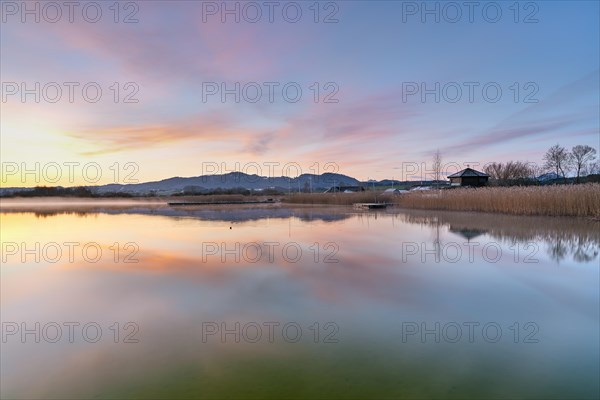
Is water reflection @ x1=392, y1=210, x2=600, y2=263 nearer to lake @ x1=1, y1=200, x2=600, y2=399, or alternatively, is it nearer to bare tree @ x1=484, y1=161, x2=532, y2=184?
lake @ x1=1, y1=200, x2=600, y2=399

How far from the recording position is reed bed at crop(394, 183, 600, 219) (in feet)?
37.6

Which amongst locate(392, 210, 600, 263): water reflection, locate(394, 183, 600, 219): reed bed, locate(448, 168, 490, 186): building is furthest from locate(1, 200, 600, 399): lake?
locate(448, 168, 490, 186): building

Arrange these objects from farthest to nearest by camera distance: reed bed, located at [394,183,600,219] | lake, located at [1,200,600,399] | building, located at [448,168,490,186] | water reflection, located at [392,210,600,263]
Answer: building, located at [448,168,490,186] < reed bed, located at [394,183,600,219] < water reflection, located at [392,210,600,263] < lake, located at [1,200,600,399]

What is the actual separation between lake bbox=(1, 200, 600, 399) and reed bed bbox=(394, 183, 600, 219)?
5.78 metres

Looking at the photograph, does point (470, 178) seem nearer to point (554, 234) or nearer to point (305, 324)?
point (554, 234)

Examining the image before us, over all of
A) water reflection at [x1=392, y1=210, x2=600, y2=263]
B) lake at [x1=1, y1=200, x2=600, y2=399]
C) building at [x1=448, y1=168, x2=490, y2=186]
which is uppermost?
building at [x1=448, y1=168, x2=490, y2=186]

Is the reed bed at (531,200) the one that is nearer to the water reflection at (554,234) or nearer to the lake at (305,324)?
the water reflection at (554,234)

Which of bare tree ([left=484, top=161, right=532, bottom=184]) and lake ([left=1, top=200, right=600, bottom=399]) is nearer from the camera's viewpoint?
lake ([left=1, top=200, right=600, bottom=399])

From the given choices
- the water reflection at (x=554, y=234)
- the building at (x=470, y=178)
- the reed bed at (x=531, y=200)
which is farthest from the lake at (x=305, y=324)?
the building at (x=470, y=178)

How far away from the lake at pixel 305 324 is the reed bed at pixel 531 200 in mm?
5782

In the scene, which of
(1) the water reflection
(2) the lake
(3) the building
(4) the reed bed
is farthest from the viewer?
(3) the building

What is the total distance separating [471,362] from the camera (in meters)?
2.59

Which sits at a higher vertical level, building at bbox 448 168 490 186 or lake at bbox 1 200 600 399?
building at bbox 448 168 490 186

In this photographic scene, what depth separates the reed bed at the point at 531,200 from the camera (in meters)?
11.4
